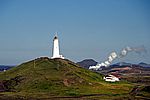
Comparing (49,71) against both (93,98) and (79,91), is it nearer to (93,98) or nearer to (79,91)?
(79,91)

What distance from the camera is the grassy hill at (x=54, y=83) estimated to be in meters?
120

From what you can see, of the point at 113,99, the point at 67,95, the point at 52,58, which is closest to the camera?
the point at 113,99

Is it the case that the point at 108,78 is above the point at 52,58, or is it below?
below

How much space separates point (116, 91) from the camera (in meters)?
126

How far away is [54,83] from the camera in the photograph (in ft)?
447

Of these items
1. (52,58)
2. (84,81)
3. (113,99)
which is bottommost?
(113,99)

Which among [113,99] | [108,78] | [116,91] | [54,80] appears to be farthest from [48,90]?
[108,78]

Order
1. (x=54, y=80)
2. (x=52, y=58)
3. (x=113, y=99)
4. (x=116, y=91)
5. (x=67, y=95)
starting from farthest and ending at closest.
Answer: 1. (x=52, y=58)
2. (x=54, y=80)
3. (x=116, y=91)
4. (x=67, y=95)
5. (x=113, y=99)

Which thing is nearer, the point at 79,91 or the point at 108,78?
the point at 79,91

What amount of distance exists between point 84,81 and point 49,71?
65.7ft

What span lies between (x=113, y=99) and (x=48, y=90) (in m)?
→ 31.4

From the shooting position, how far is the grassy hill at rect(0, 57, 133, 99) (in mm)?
120000

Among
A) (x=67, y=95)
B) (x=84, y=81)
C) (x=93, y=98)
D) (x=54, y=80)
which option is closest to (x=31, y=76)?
(x=54, y=80)

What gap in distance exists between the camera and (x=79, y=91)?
124 m
